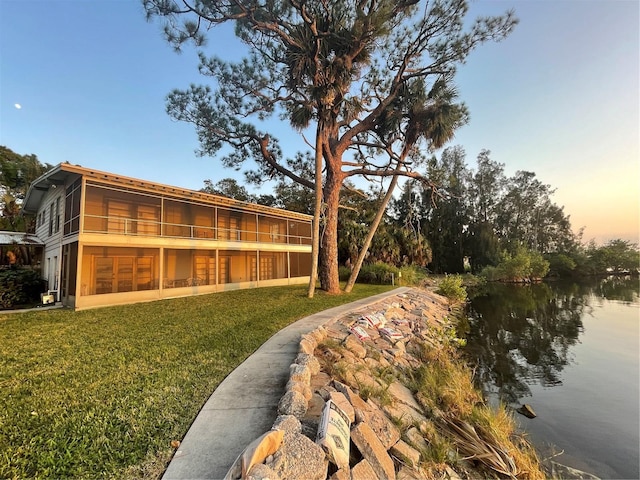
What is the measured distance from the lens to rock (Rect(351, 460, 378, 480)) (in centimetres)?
216

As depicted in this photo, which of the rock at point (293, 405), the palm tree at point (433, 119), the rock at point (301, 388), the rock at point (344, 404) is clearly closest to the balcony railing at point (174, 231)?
the palm tree at point (433, 119)

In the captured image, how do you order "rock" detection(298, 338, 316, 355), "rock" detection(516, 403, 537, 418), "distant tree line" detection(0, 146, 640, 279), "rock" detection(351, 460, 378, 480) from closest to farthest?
"rock" detection(351, 460, 378, 480)
"rock" detection(298, 338, 316, 355)
"rock" detection(516, 403, 537, 418)
"distant tree line" detection(0, 146, 640, 279)

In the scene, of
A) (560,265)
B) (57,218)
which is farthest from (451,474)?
(560,265)

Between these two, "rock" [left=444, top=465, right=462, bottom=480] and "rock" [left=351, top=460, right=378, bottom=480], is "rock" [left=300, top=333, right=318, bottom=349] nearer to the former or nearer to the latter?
"rock" [left=444, top=465, right=462, bottom=480]

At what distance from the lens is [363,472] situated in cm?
221

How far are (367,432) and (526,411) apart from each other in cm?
404

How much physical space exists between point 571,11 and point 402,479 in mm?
12346

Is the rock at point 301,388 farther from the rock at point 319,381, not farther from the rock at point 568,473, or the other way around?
the rock at point 568,473

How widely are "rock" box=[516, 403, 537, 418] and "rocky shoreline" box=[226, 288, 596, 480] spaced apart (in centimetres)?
77

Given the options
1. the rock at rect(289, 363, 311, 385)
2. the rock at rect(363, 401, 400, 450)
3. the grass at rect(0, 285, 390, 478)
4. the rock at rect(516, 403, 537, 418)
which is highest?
the rock at rect(289, 363, 311, 385)

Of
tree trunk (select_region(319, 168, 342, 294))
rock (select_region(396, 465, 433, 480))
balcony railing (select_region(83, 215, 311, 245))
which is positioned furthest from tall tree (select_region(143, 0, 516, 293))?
rock (select_region(396, 465, 433, 480))

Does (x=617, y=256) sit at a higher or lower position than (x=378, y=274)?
higher

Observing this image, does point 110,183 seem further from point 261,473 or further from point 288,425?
point 261,473

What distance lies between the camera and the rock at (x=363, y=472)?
7.09 ft
